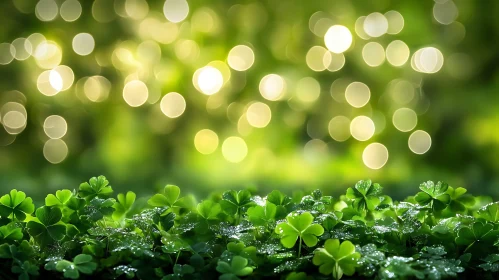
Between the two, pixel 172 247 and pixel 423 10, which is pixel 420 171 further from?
pixel 172 247

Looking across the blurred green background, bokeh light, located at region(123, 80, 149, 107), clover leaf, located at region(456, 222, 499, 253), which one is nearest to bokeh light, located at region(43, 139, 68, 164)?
the blurred green background

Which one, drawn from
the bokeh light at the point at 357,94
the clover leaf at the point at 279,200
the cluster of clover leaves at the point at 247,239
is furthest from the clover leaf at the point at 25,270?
the bokeh light at the point at 357,94

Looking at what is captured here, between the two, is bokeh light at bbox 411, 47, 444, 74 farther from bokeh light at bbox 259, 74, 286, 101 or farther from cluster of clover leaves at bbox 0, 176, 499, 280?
cluster of clover leaves at bbox 0, 176, 499, 280

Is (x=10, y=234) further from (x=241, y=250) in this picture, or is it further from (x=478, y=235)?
(x=478, y=235)

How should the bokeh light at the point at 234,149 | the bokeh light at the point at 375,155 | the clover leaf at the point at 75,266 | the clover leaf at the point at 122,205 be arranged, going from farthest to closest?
the bokeh light at the point at 234,149 → the bokeh light at the point at 375,155 → the clover leaf at the point at 122,205 → the clover leaf at the point at 75,266

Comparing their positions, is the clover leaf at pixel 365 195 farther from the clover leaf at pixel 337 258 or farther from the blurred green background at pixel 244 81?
the blurred green background at pixel 244 81

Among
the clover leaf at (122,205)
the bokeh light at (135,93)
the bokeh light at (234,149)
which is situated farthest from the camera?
the bokeh light at (135,93)

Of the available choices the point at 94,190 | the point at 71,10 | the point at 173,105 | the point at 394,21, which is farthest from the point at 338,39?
the point at 94,190
